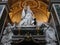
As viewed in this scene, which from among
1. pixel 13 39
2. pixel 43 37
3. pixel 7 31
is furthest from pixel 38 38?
pixel 7 31

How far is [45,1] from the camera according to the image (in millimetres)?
17469

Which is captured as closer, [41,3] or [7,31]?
[7,31]

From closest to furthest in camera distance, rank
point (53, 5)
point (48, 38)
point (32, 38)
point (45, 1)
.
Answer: point (32, 38), point (48, 38), point (53, 5), point (45, 1)

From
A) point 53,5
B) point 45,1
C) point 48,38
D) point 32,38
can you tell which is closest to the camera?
point 32,38

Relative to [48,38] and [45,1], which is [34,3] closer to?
[45,1]

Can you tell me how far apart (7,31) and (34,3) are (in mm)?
6142

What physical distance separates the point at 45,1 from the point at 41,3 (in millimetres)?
355

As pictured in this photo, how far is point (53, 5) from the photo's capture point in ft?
45.2

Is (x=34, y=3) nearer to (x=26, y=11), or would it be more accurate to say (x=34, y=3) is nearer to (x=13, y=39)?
(x=26, y=11)

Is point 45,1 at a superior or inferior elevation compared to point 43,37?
superior

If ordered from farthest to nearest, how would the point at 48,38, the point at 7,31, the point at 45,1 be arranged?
the point at 45,1
the point at 7,31
the point at 48,38

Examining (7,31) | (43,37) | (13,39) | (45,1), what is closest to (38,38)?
(43,37)

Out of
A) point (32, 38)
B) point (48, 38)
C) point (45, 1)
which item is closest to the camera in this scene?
point (32, 38)

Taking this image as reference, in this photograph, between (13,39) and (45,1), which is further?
A: (45,1)
